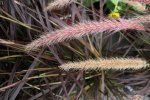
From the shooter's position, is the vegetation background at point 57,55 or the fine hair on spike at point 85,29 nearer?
the fine hair on spike at point 85,29

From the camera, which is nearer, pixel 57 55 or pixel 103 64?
pixel 103 64

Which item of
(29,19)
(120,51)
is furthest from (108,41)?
(29,19)

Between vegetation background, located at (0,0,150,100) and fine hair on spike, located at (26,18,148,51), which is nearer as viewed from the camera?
fine hair on spike, located at (26,18,148,51)

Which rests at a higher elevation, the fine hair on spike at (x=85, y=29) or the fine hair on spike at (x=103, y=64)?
the fine hair on spike at (x=85, y=29)

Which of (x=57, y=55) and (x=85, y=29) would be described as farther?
(x=57, y=55)

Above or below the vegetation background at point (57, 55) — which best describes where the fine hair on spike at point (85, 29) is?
above

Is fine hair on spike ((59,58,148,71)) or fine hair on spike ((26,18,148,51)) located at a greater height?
fine hair on spike ((26,18,148,51))

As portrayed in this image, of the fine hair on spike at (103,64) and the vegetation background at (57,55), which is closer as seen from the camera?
the fine hair on spike at (103,64)

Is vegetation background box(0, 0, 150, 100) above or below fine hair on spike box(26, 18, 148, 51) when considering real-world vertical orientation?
below
